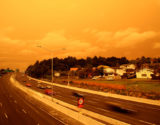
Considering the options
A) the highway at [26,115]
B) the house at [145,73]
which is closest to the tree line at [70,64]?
the house at [145,73]

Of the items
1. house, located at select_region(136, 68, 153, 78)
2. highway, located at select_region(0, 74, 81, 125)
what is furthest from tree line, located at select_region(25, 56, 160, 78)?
highway, located at select_region(0, 74, 81, 125)

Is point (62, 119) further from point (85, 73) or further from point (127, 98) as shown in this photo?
point (85, 73)

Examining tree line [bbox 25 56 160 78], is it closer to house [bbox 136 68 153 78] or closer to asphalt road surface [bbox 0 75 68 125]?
house [bbox 136 68 153 78]

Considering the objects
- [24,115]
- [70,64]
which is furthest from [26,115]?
[70,64]

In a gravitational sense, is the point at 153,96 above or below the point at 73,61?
below

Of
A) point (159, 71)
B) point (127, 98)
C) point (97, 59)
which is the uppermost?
point (97, 59)

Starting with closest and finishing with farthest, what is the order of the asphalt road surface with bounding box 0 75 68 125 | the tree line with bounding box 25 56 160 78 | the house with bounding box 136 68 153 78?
the asphalt road surface with bounding box 0 75 68 125 → the house with bounding box 136 68 153 78 → the tree line with bounding box 25 56 160 78

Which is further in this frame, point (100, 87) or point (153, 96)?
point (100, 87)

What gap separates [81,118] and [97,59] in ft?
552

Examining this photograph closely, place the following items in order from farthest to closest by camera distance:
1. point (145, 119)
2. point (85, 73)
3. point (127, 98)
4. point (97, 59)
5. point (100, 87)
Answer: point (97, 59)
point (85, 73)
point (100, 87)
point (127, 98)
point (145, 119)

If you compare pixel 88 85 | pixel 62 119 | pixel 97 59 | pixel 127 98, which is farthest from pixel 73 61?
pixel 62 119

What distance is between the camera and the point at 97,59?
601ft

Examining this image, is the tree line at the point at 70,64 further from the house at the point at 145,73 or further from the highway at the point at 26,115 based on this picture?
the highway at the point at 26,115

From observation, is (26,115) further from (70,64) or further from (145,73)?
(70,64)
